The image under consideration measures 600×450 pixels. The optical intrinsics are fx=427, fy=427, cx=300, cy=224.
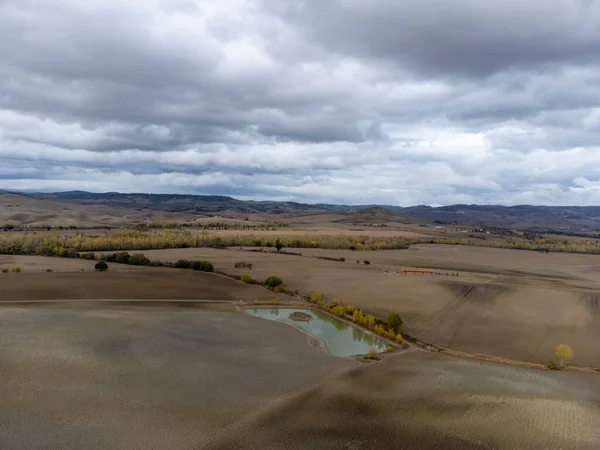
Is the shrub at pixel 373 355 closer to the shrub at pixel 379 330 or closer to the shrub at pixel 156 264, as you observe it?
the shrub at pixel 379 330

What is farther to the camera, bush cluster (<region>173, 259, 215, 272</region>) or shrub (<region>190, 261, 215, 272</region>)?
bush cluster (<region>173, 259, 215, 272</region>)

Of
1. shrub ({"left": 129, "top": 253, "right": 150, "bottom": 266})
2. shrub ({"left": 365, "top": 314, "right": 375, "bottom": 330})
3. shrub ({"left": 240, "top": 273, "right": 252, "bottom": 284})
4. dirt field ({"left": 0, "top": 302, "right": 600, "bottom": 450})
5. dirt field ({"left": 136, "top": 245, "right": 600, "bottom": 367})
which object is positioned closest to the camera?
dirt field ({"left": 0, "top": 302, "right": 600, "bottom": 450})

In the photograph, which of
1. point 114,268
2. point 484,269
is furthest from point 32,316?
point 484,269

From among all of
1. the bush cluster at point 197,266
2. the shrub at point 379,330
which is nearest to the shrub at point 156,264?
the bush cluster at point 197,266

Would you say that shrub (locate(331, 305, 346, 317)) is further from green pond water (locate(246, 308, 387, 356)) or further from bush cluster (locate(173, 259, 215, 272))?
bush cluster (locate(173, 259, 215, 272))

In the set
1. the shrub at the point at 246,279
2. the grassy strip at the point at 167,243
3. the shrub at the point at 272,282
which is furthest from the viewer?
the grassy strip at the point at 167,243

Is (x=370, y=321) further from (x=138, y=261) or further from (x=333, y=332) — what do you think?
(x=138, y=261)

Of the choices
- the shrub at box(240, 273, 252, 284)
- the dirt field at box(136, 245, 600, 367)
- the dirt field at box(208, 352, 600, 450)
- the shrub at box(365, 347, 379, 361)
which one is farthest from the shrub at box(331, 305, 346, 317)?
the shrub at box(240, 273, 252, 284)
